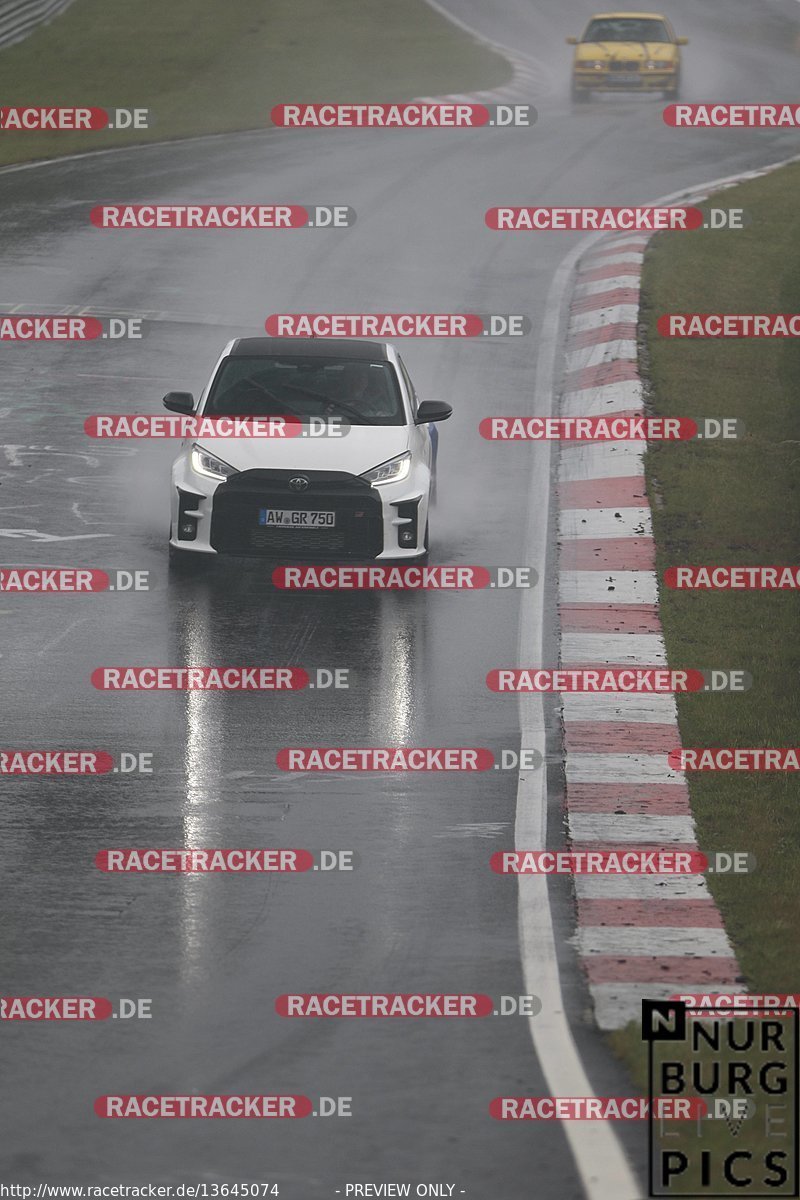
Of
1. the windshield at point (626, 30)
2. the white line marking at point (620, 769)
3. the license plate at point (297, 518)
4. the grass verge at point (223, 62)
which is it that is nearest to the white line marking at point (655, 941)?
the white line marking at point (620, 769)

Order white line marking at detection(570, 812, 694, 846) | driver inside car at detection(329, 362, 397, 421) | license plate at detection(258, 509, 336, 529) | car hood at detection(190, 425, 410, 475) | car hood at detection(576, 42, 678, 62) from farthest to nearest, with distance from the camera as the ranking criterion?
car hood at detection(576, 42, 678, 62), driver inside car at detection(329, 362, 397, 421), car hood at detection(190, 425, 410, 475), license plate at detection(258, 509, 336, 529), white line marking at detection(570, 812, 694, 846)

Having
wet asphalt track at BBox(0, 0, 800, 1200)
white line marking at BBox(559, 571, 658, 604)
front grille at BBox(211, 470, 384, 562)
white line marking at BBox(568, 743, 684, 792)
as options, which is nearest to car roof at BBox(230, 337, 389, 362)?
wet asphalt track at BBox(0, 0, 800, 1200)

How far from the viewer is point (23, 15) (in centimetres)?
5288

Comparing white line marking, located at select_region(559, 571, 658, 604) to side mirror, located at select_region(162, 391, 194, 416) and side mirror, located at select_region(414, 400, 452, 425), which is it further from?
side mirror, located at select_region(162, 391, 194, 416)

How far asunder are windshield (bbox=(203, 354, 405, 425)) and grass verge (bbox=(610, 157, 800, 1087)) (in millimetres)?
2422

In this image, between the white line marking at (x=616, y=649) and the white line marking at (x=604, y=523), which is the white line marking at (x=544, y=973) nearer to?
the white line marking at (x=616, y=649)

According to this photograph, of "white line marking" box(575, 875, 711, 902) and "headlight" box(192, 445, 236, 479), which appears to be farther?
"headlight" box(192, 445, 236, 479)

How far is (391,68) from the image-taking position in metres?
47.8

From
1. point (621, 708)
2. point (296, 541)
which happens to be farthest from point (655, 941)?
point (296, 541)

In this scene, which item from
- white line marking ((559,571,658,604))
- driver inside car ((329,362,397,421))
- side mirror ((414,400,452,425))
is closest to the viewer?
white line marking ((559,571,658,604))

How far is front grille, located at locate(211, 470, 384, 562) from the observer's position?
580 inches

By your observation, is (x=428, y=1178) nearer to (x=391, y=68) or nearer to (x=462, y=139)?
(x=462, y=139)

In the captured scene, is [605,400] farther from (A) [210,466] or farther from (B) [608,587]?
(A) [210,466]

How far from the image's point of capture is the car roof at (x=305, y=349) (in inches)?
640
